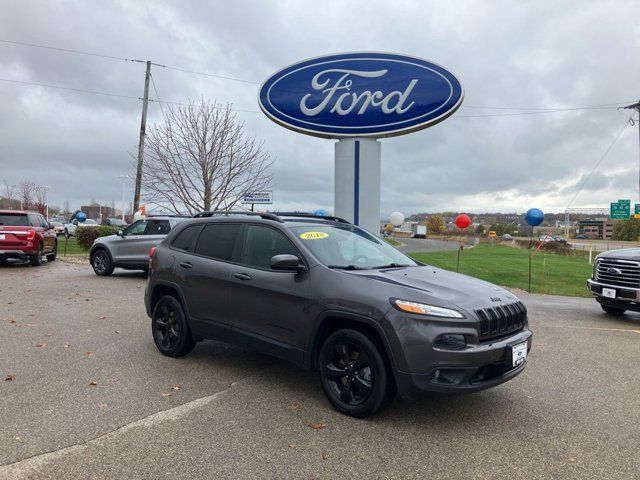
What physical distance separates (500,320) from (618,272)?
613 centimetres

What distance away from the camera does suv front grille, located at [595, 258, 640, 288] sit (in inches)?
334

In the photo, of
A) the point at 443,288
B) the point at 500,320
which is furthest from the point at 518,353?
the point at 443,288

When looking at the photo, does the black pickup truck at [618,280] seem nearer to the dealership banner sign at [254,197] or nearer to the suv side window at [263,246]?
the suv side window at [263,246]

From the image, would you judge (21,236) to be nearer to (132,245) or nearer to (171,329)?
A: (132,245)

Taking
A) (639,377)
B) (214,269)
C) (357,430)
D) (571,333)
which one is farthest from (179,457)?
(571,333)

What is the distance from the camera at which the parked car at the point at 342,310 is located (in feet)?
12.1

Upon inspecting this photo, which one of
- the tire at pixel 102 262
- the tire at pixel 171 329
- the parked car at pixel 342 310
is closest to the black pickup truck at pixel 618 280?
the parked car at pixel 342 310

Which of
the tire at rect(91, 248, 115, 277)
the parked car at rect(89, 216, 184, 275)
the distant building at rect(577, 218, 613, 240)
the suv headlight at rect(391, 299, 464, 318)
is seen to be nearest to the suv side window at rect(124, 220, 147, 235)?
the parked car at rect(89, 216, 184, 275)

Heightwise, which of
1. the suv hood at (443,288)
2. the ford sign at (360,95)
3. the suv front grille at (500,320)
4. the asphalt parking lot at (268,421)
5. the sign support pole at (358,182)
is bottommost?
the asphalt parking lot at (268,421)

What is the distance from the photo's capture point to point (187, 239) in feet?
19.3

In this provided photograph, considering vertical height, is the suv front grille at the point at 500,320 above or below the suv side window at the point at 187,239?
below

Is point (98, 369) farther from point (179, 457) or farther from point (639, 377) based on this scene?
point (639, 377)

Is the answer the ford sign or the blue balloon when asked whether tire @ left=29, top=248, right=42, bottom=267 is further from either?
the blue balloon

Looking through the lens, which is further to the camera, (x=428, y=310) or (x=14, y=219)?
(x=14, y=219)
